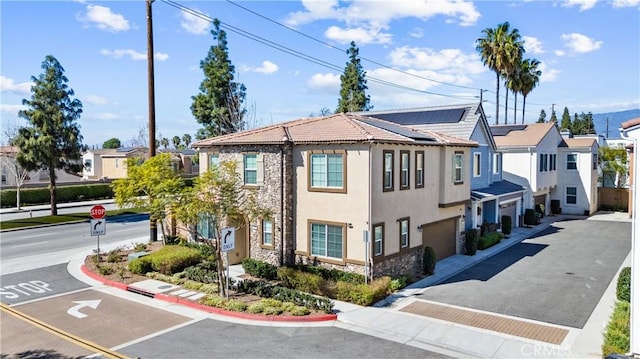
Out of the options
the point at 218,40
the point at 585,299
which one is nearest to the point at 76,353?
the point at 585,299

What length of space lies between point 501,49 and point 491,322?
3669 cm

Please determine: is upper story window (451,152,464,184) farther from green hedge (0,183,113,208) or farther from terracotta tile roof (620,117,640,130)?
green hedge (0,183,113,208)

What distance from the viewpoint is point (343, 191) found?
19.0 meters

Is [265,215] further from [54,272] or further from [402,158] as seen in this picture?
[54,272]

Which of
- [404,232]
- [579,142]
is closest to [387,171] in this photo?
[404,232]

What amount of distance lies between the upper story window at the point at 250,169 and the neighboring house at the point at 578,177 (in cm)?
3249

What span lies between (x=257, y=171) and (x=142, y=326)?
9.04m

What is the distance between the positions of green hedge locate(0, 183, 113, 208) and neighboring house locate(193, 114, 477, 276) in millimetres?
32469

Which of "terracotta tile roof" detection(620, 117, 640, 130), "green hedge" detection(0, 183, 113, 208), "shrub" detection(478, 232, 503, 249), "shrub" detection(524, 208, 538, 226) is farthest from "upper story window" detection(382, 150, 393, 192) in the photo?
"green hedge" detection(0, 183, 113, 208)

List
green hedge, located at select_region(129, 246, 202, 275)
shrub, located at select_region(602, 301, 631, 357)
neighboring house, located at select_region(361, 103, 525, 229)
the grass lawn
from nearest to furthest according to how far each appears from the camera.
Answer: shrub, located at select_region(602, 301, 631, 357) < green hedge, located at select_region(129, 246, 202, 275) < neighboring house, located at select_region(361, 103, 525, 229) < the grass lawn

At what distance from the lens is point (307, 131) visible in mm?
21188

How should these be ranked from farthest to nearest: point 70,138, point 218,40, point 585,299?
1. point 218,40
2. point 70,138
3. point 585,299

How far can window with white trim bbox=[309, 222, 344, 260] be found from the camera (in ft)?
63.1

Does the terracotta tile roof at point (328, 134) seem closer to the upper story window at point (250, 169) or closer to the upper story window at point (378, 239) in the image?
the upper story window at point (250, 169)
